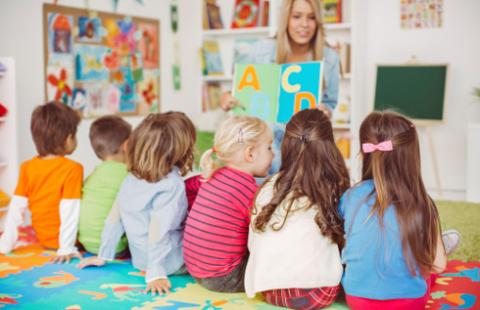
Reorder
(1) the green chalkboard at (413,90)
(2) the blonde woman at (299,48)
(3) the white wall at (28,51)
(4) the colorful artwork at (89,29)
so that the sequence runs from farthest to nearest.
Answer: (1) the green chalkboard at (413,90) → (4) the colorful artwork at (89,29) → (3) the white wall at (28,51) → (2) the blonde woman at (299,48)

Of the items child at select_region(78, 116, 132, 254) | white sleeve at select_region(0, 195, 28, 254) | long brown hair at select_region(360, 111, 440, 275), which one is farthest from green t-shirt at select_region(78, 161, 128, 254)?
long brown hair at select_region(360, 111, 440, 275)

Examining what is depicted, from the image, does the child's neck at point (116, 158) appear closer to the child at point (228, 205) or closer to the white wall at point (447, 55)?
the child at point (228, 205)

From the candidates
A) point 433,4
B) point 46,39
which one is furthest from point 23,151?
point 433,4

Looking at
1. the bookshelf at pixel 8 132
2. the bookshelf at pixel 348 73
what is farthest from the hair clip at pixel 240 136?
the bookshelf at pixel 348 73

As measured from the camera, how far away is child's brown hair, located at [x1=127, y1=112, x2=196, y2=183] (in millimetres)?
2396

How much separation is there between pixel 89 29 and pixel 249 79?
5.77 ft

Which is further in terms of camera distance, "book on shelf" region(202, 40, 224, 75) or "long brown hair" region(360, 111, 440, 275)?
"book on shelf" region(202, 40, 224, 75)

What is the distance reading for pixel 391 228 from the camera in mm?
1843

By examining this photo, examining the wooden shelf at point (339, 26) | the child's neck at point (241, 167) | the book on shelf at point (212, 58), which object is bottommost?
the child's neck at point (241, 167)

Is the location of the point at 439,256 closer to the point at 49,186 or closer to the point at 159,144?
the point at 159,144

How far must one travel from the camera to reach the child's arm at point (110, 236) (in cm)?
258

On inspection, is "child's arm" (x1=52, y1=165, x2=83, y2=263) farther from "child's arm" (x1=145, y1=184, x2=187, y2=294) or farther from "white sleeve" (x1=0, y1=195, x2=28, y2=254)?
"child's arm" (x1=145, y1=184, x2=187, y2=294)

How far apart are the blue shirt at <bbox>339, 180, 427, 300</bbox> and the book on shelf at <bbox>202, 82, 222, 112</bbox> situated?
3.45 meters

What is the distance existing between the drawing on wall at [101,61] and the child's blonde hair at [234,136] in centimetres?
212
